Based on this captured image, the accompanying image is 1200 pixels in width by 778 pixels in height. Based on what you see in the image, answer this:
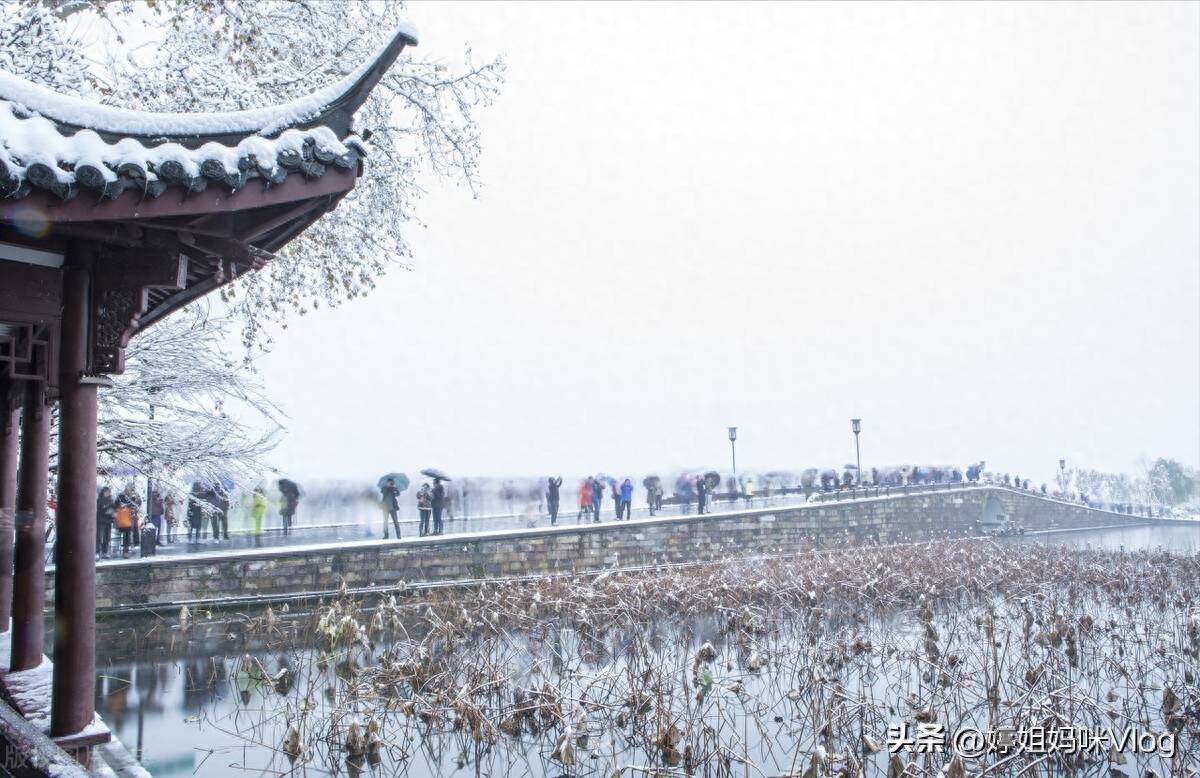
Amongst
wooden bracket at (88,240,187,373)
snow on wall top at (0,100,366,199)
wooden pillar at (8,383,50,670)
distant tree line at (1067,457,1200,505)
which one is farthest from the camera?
distant tree line at (1067,457,1200,505)

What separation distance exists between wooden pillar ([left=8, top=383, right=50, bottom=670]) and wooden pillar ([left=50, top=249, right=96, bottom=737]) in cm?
79

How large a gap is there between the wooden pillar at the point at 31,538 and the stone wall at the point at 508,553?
6.59 metres

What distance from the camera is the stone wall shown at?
45.4 feet

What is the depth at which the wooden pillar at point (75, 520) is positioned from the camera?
A: 12.6 ft

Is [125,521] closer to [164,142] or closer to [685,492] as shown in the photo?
[164,142]

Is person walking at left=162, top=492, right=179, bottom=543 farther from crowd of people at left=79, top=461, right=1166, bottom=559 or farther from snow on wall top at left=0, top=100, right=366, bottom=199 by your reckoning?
snow on wall top at left=0, top=100, right=366, bottom=199

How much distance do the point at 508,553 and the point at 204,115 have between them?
47.4 ft

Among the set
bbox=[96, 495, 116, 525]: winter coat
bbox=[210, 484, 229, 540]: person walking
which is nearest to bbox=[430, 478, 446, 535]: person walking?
bbox=[210, 484, 229, 540]: person walking

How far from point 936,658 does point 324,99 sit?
22.5 ft

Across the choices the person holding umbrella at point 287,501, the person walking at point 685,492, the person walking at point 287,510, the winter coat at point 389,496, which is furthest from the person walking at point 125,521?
the person walking at point 685,492

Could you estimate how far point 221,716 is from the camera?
7.67 metres

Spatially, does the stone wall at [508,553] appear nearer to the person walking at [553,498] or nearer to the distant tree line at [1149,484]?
the person walking at [553,498]

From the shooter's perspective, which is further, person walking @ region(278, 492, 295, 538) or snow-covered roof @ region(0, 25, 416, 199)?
person walking @ region(278, 492, 295, 538)

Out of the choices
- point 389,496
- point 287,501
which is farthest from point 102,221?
point 287,501
